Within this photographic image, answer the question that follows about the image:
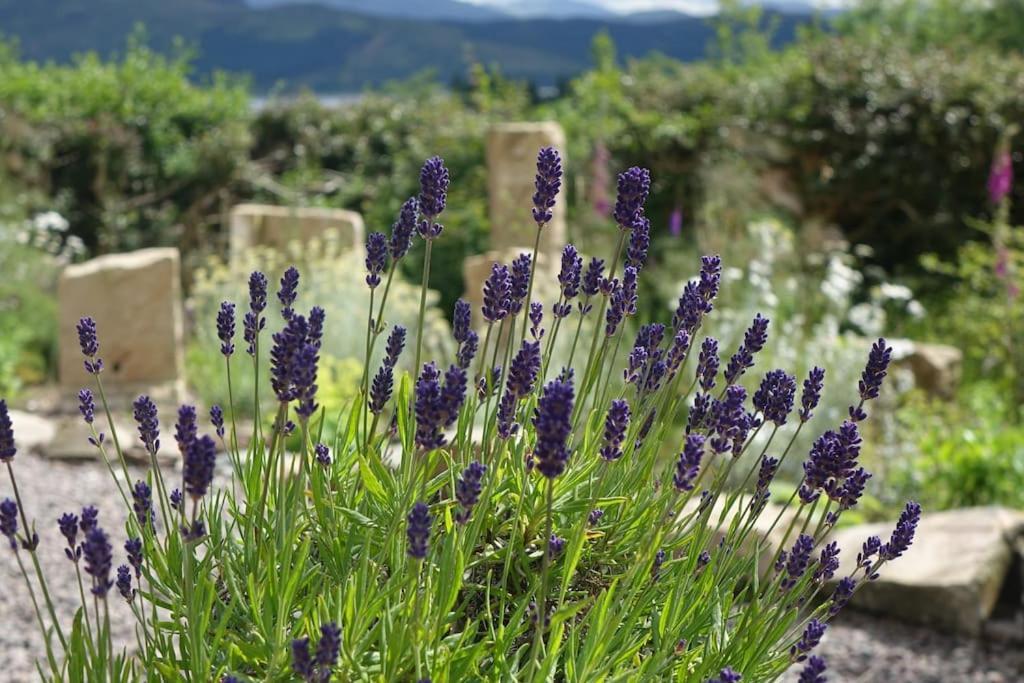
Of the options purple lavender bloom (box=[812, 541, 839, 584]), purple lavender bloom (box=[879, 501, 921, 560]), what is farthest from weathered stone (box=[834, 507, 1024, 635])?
purple lavender bloom (box=[879, 501, 921, 560])

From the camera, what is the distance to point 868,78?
34.3 ft

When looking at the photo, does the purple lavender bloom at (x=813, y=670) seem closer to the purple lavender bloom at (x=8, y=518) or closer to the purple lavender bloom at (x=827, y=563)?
the purple lavender bloom at (x=827, y=563)

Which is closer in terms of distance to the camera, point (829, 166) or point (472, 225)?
point (472, 225)

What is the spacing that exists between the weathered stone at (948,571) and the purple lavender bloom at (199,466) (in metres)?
3.69

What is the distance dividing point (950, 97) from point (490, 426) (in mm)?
9567

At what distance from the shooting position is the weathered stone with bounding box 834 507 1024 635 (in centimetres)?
429

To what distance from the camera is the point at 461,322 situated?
1823 millimetres

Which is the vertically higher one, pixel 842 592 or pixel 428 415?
pixel 428 415

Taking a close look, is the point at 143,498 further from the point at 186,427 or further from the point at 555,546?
the point at 555,546

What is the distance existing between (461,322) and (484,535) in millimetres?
357

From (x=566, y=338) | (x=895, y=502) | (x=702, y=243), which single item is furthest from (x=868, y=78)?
(x=895, y=502)

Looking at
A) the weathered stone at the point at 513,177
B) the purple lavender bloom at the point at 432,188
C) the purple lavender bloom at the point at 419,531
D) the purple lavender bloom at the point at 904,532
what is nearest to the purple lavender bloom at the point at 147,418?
the purple lavender bloom at the point at 432,188

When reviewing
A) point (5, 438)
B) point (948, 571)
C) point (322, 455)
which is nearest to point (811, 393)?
point (322, 455)

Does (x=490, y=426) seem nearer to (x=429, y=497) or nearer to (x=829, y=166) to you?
(x=429, y=497)
